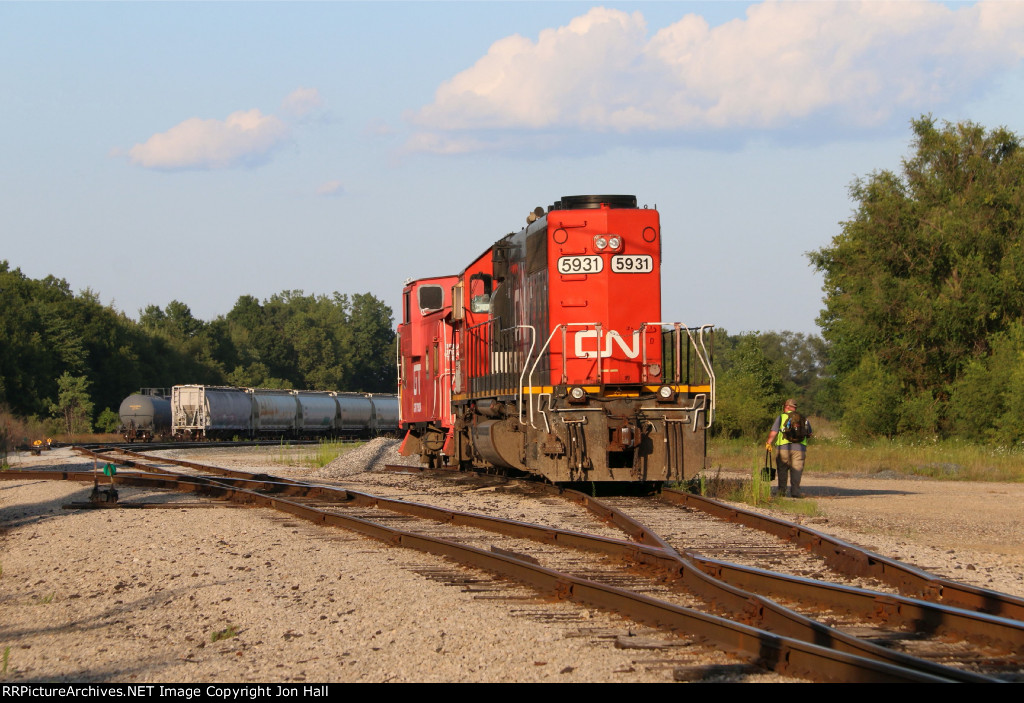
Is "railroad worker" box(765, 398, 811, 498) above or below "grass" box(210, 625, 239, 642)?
above

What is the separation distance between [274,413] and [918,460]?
3392 centimetres

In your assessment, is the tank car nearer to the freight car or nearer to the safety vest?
the freight car

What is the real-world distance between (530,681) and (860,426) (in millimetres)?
34157

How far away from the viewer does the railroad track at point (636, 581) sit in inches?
179

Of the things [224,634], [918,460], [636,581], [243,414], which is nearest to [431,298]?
[918,460]

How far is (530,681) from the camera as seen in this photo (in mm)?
4660

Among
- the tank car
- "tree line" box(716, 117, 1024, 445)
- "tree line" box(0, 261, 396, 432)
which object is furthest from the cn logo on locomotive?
"tree line" box(0, 261, 396, 432)

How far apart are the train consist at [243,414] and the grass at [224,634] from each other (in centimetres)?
4241

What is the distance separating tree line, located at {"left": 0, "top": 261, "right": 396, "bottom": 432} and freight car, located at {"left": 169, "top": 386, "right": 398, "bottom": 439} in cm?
1571

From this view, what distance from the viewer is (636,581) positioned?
23.3 ft

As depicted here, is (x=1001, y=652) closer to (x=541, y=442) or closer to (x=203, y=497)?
(x=541, y=442)

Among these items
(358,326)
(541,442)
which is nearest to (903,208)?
(541,442)

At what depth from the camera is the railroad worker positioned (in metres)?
14.7

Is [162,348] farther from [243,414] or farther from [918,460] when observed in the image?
[918,460]
